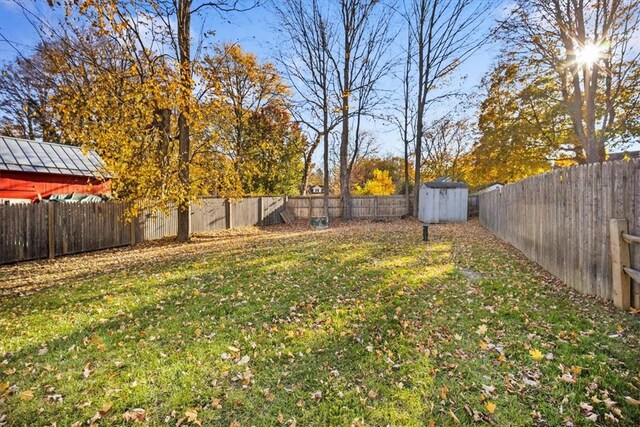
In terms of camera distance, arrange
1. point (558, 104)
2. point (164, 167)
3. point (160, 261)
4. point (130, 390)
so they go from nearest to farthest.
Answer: point (130, 390)
point (160, 261)
point (164, 167)
point (558, 104)

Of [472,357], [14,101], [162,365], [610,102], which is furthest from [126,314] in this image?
[14,101]

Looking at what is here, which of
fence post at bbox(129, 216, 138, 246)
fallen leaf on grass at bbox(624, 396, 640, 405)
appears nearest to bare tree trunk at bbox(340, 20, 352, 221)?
fence post at bbox(129, 216, 138, 246)

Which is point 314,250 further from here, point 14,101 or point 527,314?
point 14,101

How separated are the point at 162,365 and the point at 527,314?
422 centimetres

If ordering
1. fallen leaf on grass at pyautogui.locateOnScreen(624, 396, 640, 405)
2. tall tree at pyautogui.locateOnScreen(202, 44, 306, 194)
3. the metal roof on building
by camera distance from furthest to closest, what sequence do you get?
1. tall tree at pyautogui.locateOnScreen(202, 44, 306, 194)
2. the metal roof on building
3. fallen leaf on grass at pyautogui.locateOnScreen(624, 396, 640, 405)

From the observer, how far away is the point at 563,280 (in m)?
5.11

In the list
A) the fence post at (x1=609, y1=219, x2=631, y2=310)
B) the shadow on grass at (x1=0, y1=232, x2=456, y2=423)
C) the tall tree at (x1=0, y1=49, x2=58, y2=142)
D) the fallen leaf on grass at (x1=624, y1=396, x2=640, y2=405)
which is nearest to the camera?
the fallen leaf on grass at (x1=624, y1=396, x2=640, y2=405)

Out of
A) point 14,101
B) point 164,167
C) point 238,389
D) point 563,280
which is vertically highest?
point 14,101

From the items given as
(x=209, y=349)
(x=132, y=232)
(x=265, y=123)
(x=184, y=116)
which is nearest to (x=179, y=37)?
(x=184, y=116)

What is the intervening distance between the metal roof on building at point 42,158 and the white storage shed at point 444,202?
51.6 ft

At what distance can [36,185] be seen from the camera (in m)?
13.9

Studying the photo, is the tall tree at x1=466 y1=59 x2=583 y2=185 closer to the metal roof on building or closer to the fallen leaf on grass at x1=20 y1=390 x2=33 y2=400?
the fallen leaf on grass at x1=20 y1=390 x2=33 y2=400

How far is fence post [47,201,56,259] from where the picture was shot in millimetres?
8469

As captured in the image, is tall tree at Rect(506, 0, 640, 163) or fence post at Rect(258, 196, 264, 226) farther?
fence post at Rect(258, 196, 264, 226)
